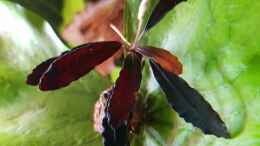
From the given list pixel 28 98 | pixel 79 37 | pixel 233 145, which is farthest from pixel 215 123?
pixel 79 37

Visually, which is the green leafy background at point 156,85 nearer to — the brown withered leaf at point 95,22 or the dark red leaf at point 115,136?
the dark red leaf at point 115,136

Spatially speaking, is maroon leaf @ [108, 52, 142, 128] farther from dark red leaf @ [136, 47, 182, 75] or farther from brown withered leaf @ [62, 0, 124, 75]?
brown withered leaf @ [62, 0, 124, 75]

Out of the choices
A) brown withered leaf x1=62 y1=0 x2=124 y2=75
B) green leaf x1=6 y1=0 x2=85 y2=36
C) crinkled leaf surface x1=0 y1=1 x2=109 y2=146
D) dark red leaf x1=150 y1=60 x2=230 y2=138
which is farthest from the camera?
brown withered leaf x1=62 y1=0 x2=124 y2=75

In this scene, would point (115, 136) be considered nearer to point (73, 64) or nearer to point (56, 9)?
point (73, 64)

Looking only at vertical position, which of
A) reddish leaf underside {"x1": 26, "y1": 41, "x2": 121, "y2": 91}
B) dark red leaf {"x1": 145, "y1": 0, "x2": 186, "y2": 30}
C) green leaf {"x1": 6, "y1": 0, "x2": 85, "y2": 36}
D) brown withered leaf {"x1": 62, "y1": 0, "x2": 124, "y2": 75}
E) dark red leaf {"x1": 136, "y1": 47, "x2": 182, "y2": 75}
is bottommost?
brown withered leaf {"x1": 62, "y1": 0, "x2": 124, "y2": 75}

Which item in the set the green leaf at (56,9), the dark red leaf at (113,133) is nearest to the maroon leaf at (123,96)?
the dark red leaf at (113,133)

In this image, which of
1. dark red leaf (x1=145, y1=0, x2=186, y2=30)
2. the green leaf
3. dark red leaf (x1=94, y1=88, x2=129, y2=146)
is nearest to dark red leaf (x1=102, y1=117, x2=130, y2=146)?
dark red leaf (x1=94, y1=88, x2=129, y2=146)

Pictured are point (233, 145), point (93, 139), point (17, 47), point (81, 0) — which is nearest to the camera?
point (233, 145)

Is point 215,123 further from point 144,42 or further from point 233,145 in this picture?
point 144,42
